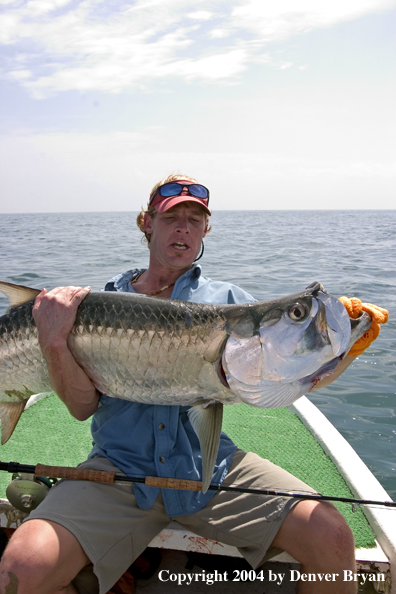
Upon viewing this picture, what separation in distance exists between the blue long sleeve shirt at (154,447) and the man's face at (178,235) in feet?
3.12

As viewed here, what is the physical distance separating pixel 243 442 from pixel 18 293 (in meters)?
2.35

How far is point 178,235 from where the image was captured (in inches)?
124

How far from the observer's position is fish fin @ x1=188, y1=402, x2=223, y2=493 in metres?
2.32

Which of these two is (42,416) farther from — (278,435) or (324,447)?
(324,447)

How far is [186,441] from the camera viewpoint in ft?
8.63

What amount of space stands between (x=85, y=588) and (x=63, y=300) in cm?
146

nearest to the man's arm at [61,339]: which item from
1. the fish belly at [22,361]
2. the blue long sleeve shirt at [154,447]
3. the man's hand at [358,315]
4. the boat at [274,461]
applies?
the fish belly at [22,361]

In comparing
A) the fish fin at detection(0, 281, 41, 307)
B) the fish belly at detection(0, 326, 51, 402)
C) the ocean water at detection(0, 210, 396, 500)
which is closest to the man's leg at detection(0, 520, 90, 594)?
the fish belly at detection(0, 326, 51, 402)

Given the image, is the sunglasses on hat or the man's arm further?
the sunglasses on hat

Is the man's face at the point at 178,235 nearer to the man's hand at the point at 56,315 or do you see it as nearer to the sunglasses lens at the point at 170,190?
the sunglasses lens at the point at 170,190

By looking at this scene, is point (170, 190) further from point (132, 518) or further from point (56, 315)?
point (132, 518)

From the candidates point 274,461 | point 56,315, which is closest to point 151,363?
point 56,315

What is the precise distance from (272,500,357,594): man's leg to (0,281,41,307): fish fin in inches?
69.4

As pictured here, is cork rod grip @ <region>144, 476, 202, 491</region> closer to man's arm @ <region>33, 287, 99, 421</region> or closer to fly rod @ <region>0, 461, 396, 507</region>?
fly rod @ <region>0, 461, 396, 507</region>
